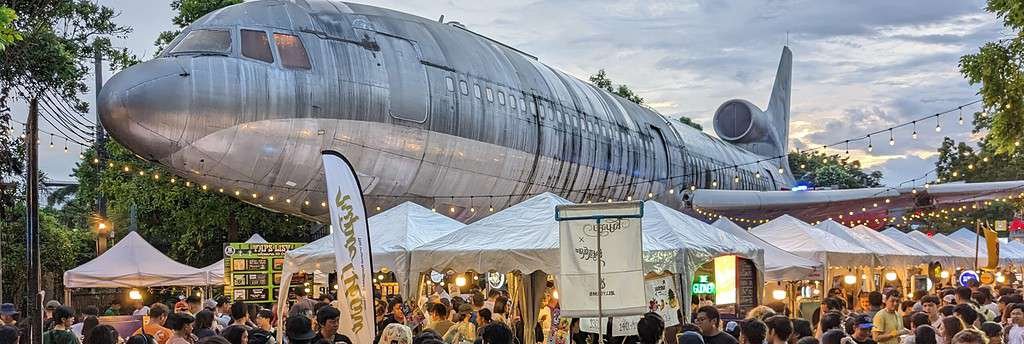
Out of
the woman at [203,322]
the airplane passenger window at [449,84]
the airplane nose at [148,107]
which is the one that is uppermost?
the airplane passenger window at [449,84]

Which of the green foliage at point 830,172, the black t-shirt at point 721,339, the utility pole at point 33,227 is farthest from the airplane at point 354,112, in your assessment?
the green foliage at point 830,172

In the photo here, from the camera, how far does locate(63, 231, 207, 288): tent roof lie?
2258cm

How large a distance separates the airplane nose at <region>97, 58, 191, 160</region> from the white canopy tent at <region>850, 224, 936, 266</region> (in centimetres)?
1309

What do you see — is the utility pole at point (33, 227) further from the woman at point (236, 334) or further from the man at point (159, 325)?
the man at point (159, 325)

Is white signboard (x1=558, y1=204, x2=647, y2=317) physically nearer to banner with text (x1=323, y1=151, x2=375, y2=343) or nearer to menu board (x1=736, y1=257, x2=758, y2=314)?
banner with text (x1=323, y1=151, x2=375, y2=343)

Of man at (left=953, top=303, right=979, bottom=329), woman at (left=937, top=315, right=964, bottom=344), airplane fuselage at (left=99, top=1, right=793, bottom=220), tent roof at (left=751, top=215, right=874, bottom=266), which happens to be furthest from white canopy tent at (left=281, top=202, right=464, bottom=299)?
tent roof at (left=751, top=215, right=874, bottom=266)

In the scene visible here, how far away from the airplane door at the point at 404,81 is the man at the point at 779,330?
12.4m

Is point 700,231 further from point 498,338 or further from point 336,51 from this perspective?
point 336,51

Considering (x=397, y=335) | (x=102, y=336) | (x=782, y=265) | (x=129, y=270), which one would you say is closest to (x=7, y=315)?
(x=102, y=336)

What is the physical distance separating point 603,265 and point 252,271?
10971 mm

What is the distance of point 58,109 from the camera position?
968 inches

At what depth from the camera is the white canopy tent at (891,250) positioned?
23.1 meters

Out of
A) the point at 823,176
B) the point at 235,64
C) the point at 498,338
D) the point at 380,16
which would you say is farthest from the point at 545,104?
the point at 823,176

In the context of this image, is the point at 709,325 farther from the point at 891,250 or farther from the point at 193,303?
the point at 891,250
